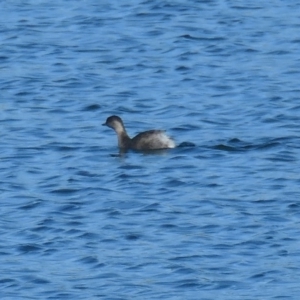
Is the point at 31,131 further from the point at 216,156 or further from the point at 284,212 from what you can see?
the point at 284,212

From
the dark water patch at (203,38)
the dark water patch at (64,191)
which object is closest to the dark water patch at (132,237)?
the dark water patch at (64,191)

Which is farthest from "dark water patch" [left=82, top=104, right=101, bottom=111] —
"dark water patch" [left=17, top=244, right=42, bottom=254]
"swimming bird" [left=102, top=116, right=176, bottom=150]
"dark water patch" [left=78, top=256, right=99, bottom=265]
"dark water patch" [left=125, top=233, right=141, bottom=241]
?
"dark water patch" [left=78, top=256, right=99, bottom=265]

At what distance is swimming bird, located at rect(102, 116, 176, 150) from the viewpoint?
1872 cm

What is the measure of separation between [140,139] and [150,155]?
0.78 feet

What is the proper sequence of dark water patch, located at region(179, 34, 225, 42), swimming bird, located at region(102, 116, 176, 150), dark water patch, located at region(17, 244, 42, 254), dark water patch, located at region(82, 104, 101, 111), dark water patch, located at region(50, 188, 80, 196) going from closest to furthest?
dark water patch, located at region(17, 244, 42, 254)
dark water patch, located at region(50, 188, 80, 196)
swimming bird, located at region(102, 116, 176, 150)
dark water patch, located at region(82, 104, 101, 111)
dark water patch, located at region(179, 34, 225, 42)

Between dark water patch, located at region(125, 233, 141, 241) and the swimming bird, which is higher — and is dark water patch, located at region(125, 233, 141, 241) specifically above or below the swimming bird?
below

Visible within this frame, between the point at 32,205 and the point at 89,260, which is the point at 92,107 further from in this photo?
the point at 89,260

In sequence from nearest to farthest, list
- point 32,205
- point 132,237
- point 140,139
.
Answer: point 132,237 < point 32,205 < point 140,139

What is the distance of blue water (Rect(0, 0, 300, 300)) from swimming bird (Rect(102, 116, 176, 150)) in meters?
0.15

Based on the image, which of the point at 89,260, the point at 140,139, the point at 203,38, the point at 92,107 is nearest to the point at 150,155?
the point at 140,139

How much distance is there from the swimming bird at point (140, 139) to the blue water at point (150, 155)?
0.15 metres

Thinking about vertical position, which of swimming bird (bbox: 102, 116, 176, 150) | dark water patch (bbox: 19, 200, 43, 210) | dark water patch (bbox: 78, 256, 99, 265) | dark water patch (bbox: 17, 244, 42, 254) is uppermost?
swimming bird (bbox: 102, 116, 176, 150)

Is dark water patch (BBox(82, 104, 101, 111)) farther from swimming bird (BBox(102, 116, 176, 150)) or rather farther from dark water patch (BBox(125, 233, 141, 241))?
dark water patch (BBox(125, 233, 141, 241))

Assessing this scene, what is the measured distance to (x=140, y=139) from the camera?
19047 mm
